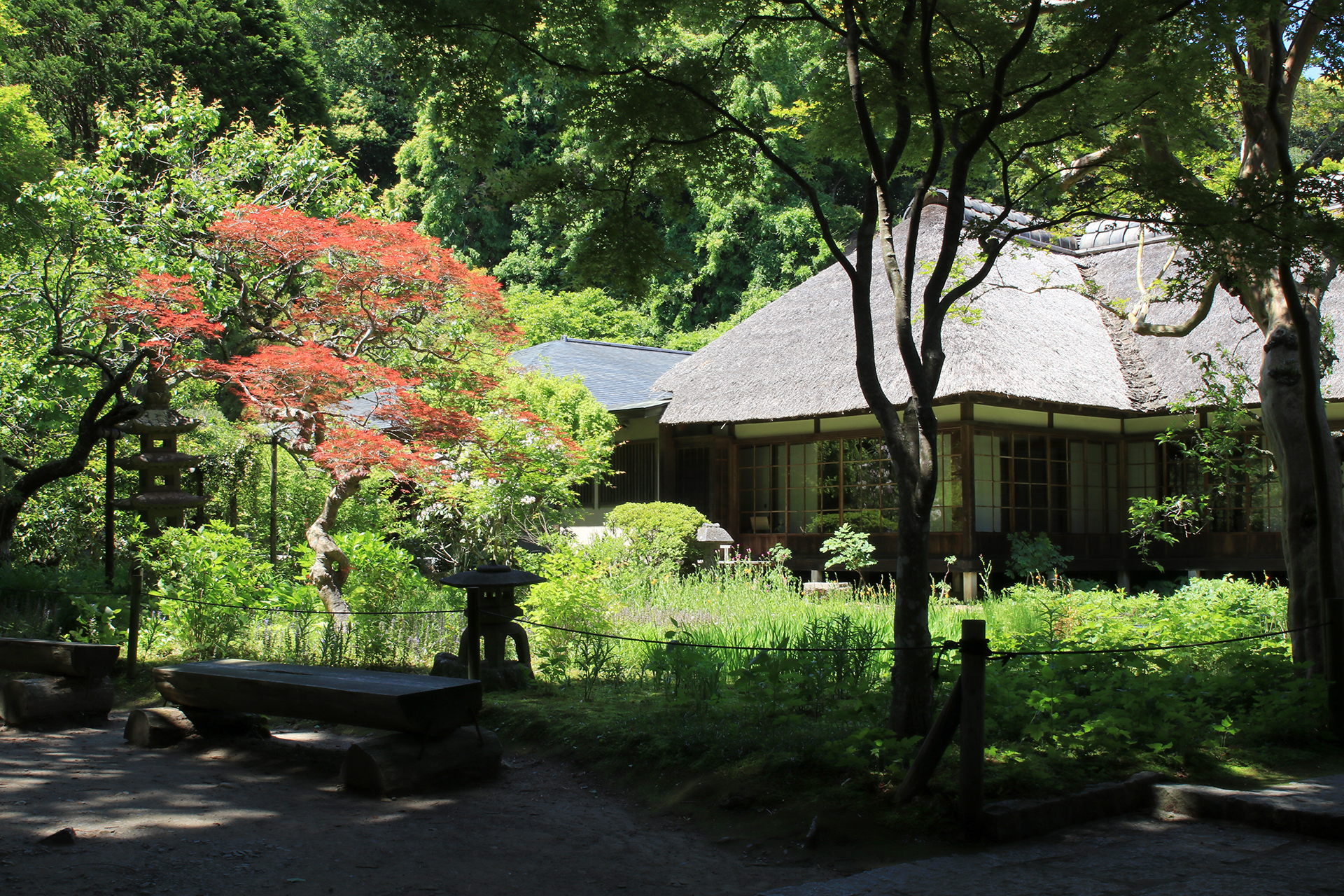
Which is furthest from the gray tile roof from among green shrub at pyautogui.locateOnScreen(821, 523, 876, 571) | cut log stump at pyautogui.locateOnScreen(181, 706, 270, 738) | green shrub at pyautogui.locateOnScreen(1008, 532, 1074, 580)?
cut log stump at pyautogui.locateOnScreen(181, 706, 270, 738)

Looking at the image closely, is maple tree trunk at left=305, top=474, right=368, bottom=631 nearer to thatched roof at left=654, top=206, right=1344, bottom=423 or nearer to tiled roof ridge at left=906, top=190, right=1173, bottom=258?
thatched roof at left=654, top=206, right=1344, bottom=423

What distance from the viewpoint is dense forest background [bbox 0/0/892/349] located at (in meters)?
6.11

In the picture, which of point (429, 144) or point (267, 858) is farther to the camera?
point (429, 144)

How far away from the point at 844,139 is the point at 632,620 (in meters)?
5.08

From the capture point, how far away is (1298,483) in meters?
6.55

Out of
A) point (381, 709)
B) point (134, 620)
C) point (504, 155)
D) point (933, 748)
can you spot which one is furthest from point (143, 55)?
point (933, 748)

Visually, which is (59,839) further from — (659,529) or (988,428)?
(988,428)

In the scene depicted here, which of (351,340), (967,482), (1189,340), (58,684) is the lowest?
(58,684)

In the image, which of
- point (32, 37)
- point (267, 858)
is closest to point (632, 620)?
point (267, 858)

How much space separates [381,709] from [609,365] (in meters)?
15.6

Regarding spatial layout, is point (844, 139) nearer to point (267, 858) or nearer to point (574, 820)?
point (574, 820)

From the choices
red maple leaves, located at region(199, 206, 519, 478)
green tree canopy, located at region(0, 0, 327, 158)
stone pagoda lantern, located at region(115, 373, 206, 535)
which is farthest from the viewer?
green tree canopy, located at region(0, 0, 327, 158)

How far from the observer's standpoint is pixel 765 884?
3.76m

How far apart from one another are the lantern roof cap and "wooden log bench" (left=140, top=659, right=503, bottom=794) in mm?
1469
